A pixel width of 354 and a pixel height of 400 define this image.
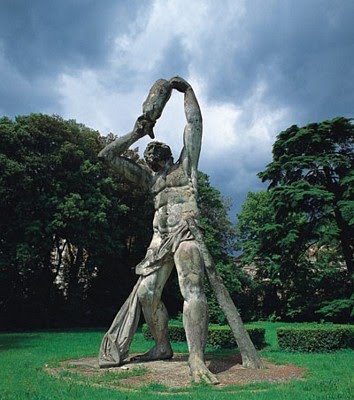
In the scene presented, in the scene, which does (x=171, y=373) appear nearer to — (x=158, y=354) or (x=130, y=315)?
(x=158, y=354)

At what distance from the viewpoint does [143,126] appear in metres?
8.58

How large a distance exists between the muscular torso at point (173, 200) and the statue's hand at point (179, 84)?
5.04 ft

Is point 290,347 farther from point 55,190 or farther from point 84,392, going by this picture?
point 55,190

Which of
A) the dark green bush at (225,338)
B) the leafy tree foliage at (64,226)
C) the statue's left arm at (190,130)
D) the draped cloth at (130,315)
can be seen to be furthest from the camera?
the leafy tree foliage at (64,226)

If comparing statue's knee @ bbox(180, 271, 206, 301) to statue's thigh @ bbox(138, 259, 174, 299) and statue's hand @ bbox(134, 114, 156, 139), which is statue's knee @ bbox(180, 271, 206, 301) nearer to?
statue's thigh @ bbox(138, 259, 174, 299)

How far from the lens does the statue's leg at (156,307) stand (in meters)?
8.45

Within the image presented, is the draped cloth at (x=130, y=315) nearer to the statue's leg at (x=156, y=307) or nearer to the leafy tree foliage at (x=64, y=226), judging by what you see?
the statue's leg at (x=156, y=307)

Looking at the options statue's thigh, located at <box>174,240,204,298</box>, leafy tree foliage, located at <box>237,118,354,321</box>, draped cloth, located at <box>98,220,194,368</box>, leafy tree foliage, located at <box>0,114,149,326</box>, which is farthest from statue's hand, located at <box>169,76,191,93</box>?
leafy tree foliage, located at <box>0,114,149,326</box>

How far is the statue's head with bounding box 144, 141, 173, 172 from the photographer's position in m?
8.88

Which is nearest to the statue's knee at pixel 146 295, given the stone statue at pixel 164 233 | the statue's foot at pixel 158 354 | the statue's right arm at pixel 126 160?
the stone statue at pixel 164 233

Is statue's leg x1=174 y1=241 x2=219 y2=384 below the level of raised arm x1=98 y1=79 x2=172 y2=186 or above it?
below

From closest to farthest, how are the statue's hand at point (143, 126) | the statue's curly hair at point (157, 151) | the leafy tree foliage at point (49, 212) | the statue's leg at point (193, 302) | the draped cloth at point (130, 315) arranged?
the statue's leg at point (193, 302) → the draped cloth at point (130, 315) → the statue's hand at point (143, 126) → the statue's curly hair at point (157, 151) → the leafy tree foliage at point (49, 212)

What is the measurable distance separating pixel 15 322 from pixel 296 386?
72.2 feet

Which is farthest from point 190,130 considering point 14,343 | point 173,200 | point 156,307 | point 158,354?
point 14,343
